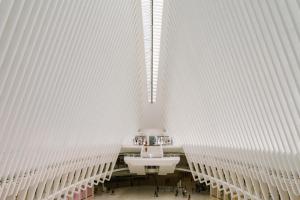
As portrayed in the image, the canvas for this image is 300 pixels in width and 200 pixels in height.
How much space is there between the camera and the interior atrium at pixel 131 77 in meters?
8.69

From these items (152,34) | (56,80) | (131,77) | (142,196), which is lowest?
(142,196)

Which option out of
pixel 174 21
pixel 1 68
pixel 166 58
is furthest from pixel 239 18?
pixel 166 58

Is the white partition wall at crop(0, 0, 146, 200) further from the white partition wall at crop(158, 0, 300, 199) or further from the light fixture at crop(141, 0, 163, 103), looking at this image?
the white partition wall at crop(158, 0, 300, 199)

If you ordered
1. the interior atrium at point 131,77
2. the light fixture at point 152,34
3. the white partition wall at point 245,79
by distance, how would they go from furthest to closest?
1. the light fixture at point 152,34
2. the interior atrium at point 131,77
3. the white partition wall at point 245,79

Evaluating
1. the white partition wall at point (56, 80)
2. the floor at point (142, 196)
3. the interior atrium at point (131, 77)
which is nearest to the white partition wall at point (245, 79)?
the interior atrium at point (131, 77)

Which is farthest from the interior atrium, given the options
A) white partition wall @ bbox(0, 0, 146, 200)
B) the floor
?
the floor

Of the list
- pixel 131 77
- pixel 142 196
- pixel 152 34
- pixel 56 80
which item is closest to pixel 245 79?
pixel 56 80

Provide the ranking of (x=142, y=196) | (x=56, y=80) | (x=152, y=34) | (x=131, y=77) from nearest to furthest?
(x=56, y=80) → (x=152, y=34) → (x=131, y=77) → (x=142, y=196)

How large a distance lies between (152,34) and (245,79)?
11.7m

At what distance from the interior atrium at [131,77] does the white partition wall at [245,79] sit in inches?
1.9

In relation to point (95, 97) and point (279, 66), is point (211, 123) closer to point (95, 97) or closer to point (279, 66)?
point (95, 97)

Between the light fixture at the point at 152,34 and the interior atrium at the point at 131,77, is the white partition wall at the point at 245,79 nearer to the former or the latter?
the interior atrium at the point at 131,77

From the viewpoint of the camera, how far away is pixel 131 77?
24812mm

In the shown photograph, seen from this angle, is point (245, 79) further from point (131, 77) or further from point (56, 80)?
point (131, 77)
